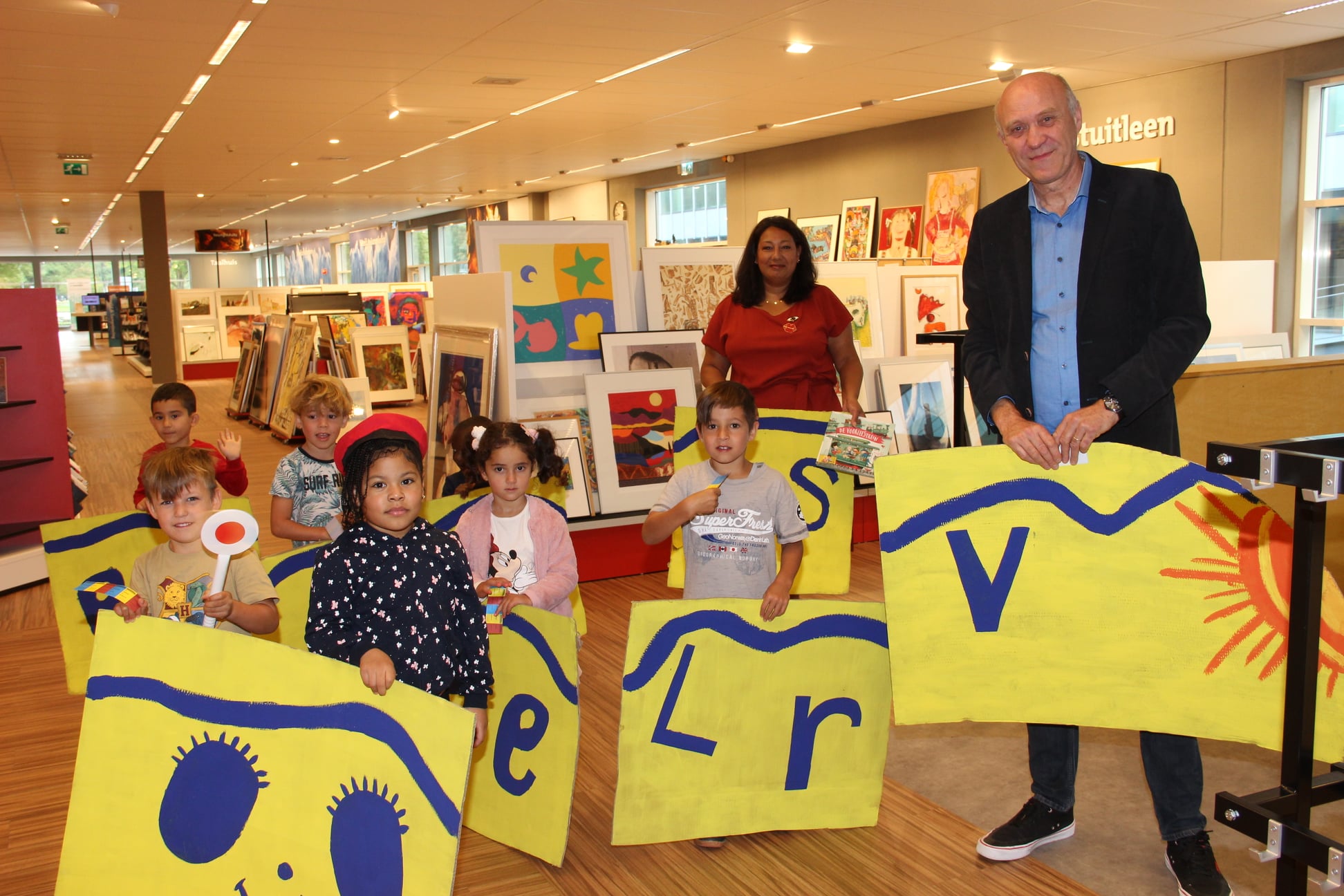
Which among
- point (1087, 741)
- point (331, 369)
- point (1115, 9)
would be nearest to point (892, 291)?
point (1115, 9)

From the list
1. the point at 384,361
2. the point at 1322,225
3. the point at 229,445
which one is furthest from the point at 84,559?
the point at 384,361

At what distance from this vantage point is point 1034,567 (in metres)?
2.48

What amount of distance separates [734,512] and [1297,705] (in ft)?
4.94

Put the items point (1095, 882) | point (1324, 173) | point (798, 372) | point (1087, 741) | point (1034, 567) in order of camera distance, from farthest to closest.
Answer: point (1324, 173) → point (798, 372) → point (1087, 741) → point (1095, 882) → point (1034, 567)

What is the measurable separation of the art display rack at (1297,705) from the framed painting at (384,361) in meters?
14.0

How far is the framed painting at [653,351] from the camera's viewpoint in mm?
5918

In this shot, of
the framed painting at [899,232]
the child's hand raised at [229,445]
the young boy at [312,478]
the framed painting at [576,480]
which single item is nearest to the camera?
the young boy at [312,478]

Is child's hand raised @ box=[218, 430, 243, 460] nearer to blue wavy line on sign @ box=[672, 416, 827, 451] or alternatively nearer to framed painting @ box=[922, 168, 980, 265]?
blue wavy line on sign @ box=[672, 416, 827, 451]

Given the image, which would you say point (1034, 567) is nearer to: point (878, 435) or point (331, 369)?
point (878, 435)

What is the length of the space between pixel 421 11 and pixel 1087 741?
6.59 m

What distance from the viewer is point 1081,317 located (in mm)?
2492

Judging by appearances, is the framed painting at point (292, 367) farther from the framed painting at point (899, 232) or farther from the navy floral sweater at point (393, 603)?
the navy floral sweater at point (393, 603)

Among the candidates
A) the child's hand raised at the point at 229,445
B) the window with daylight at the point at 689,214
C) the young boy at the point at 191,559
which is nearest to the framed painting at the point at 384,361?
the window with daylight at the point at 689,214

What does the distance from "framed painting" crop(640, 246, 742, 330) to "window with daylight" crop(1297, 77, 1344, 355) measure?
6073 mm
